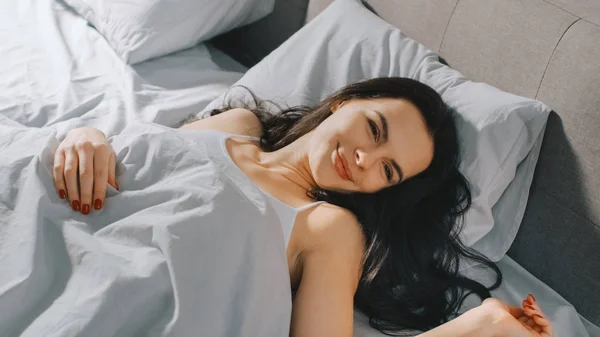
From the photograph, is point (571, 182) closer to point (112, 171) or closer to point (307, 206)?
point (307, 206)

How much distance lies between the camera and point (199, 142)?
4.31ft

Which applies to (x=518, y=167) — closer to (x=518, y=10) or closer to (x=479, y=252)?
(x=479, y=252)

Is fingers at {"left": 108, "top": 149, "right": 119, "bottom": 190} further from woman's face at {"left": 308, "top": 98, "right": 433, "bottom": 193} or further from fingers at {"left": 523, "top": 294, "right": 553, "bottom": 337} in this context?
fingers at {"left": 523, "top": 294, "right": 553, "bottom": 337}

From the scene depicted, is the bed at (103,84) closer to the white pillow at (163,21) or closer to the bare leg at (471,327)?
the white pillow at (163,21)

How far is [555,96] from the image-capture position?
4.21 ft

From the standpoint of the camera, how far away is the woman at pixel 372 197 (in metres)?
1.19

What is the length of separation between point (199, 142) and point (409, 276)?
49 cm

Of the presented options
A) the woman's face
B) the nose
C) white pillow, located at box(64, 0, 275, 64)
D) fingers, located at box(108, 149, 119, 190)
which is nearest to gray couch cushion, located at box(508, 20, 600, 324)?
the woman's face

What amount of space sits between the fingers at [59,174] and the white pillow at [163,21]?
634 millimetres

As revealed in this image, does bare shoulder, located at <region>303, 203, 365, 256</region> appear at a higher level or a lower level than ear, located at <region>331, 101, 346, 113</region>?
lower

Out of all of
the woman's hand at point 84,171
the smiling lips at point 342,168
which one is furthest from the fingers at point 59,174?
the smiling lips at point 342,168

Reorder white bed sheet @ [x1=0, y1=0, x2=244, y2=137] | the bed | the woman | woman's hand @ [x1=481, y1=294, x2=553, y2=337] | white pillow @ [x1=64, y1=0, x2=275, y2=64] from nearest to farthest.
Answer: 1. woman's hand @ [x1=481, y1=294, x2=553, y2=337]
2. the woman
3. the bed
4. white bed sheet @ [x1=0, y1=0, x2=244, y2=137]
5. white pillow @ [x1=64, y1=0, x2=275, y2=64]

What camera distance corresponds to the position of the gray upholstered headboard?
124cm

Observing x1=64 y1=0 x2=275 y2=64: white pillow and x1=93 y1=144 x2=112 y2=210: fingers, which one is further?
x1=64 y1=0 x2=275 y2=64: white pillow
